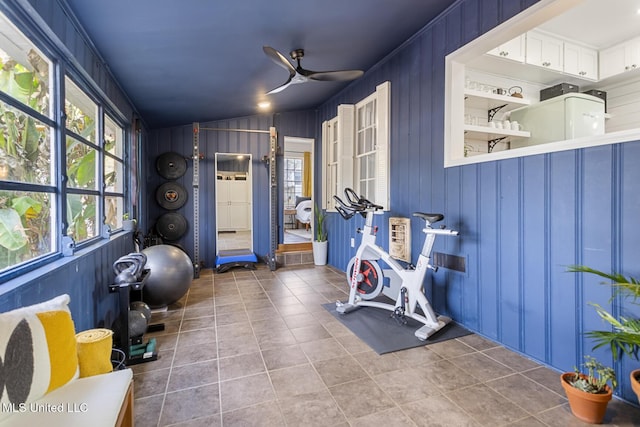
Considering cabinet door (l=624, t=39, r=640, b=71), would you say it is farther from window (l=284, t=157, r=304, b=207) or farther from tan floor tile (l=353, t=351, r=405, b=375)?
window (l=284, t=157, r=304, b=207)

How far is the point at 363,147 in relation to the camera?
16.0 feet

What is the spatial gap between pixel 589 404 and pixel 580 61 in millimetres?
3711

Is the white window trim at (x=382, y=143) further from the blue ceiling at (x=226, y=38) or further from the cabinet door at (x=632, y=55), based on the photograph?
the cabinet door at (x=632, y=55)

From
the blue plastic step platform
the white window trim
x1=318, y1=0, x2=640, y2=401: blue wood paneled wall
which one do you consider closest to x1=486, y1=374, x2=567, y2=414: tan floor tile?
→ x1=318, y1=0, x2=640, y2=401: blue wood paneled wall

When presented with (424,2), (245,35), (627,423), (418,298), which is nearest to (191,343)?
(418,298)

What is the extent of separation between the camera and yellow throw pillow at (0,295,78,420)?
1044 millimetres

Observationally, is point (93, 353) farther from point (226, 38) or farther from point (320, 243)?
point (320, 243)

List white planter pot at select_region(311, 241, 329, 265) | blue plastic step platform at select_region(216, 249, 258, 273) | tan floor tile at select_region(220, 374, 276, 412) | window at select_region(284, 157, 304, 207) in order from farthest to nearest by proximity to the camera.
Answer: window at select_region(284, 157, 304, 207) < white planter pot at select_region(311, 241, 329, 265) < blue plastic step platform at select_region(216, 249, 258, 273) < tan floor tile at select_region(220, 374, 276, 412)

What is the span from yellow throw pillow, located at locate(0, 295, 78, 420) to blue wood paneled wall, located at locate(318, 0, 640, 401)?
2.93 meters

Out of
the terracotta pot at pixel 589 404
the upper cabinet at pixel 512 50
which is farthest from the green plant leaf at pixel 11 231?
the upper cabinet at pixel 512 50

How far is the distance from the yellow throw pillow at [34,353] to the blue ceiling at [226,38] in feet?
6.46

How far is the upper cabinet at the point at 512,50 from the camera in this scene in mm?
3121

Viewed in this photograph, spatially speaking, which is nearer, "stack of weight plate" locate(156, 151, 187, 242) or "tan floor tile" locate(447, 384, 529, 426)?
"tan floor tile" locate(447, 384, 529, 426)


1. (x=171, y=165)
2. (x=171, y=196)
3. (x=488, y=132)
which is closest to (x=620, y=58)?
(x=488, y=132)
